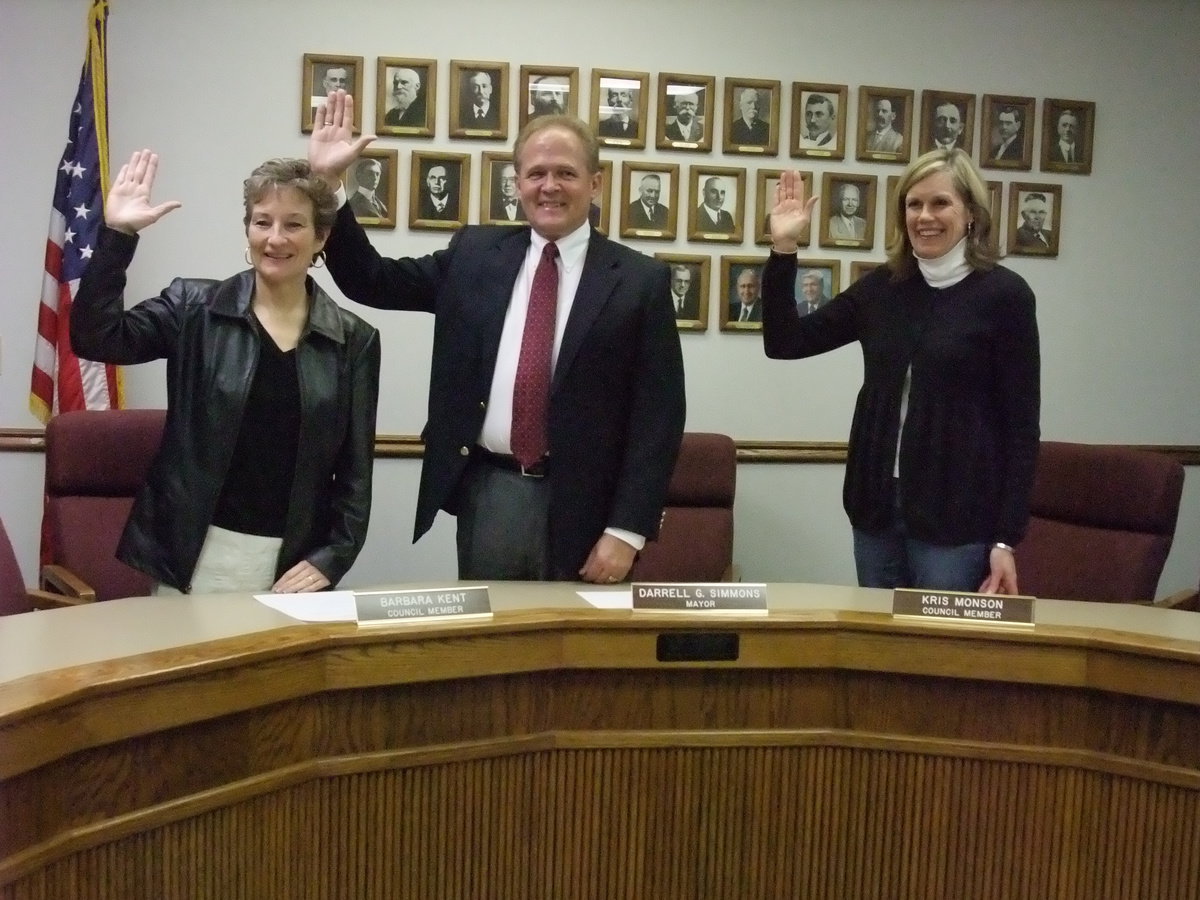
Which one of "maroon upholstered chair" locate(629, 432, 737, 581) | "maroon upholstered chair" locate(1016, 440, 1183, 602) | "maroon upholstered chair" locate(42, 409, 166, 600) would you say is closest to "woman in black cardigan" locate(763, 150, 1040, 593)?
"maroon upholstered chair" locate(1016, 440, 1183, 602)

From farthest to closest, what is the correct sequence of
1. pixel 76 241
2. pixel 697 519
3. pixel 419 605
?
pixel 697 519 < pixel 76 241 < pixel 419 605

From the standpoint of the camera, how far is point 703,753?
161 centimetres

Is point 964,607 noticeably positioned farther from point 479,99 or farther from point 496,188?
point 479,99

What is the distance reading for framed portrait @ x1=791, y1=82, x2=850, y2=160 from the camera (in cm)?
371

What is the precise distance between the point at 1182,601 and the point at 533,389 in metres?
1.94

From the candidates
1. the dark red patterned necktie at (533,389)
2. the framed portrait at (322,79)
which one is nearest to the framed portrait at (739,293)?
the framed portrait at (322,79)

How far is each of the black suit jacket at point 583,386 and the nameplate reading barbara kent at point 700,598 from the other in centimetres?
37

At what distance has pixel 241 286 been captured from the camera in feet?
6.49

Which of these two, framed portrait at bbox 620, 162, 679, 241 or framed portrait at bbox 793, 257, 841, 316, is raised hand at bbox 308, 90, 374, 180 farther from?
framed portrait at bbox 793, 257, 841, 316

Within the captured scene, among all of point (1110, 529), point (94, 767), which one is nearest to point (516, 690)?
point (94, 767)

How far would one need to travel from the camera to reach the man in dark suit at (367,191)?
11.6 ft

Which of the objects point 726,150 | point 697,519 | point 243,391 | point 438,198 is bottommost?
point 697,519

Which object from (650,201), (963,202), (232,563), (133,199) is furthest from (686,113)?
(232,563)

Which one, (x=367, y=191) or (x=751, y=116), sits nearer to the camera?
(x=367, y=191)
